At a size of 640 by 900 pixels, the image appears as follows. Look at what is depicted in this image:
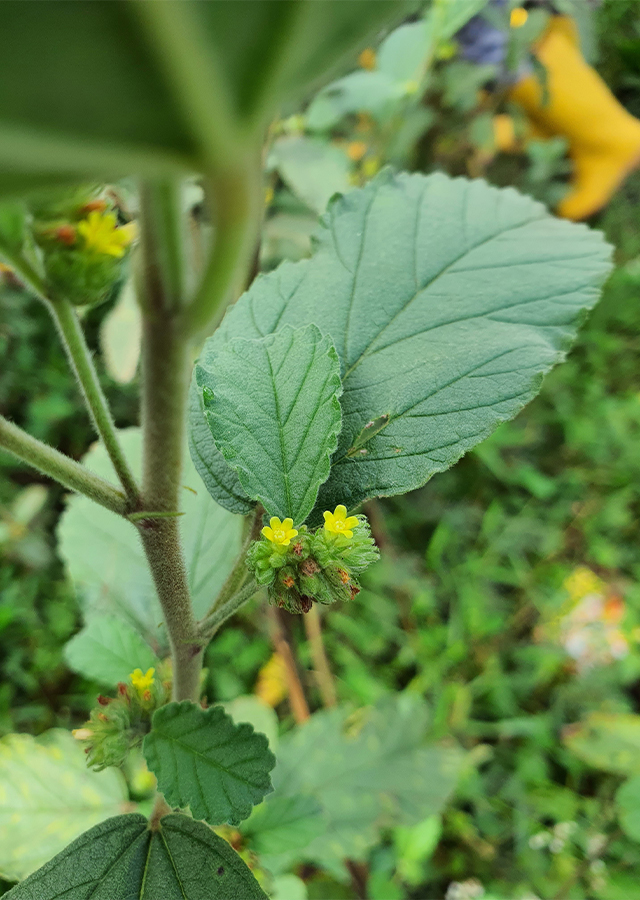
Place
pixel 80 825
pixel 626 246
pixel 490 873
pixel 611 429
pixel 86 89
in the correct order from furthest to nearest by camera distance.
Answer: pixel 626 246 → pixel 611 429 → pixel 490 873 → pixel 80 825 → pixel 86 89

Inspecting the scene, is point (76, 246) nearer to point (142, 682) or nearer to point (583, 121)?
point (142, 682)

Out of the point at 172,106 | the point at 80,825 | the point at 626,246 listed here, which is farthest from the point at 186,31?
the point at 626,246

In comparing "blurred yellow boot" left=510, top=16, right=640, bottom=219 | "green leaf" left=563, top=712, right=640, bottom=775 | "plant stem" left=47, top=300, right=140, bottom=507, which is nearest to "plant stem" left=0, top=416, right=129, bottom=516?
"plant stem" left=47, top=300, right=140, bottom=507

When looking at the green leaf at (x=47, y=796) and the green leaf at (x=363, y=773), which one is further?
the green leaf at (x=363, y=773)

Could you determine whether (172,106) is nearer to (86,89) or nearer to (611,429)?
(86,89)

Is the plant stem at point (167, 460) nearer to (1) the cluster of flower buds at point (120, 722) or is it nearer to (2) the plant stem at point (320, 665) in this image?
(1) the cluster of flower buds at point (120, 722)

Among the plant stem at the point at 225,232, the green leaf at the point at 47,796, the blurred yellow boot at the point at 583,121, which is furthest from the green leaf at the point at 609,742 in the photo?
the blurred yellow boot at the point at 583,121

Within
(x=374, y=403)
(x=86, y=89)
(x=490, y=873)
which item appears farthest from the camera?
(x=490, y=873)

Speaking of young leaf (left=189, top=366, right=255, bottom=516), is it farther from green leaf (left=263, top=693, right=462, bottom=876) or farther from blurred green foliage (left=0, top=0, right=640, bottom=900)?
blurred green foliage (left=0, top=0, right=640, bottom=900)
